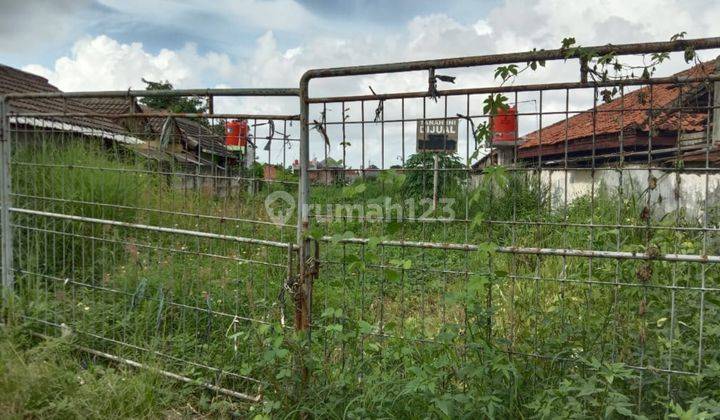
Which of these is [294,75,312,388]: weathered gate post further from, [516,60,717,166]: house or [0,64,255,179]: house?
[516,60,717,166]: house

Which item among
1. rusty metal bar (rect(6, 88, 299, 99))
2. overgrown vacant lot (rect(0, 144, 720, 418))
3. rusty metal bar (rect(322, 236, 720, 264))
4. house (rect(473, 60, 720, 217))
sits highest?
rusty metal bar (rect(6, 88, 299, 99))

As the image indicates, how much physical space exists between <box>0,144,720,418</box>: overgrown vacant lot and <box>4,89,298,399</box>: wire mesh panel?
0.02m

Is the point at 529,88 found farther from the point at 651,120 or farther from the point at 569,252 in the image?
the point at 569,252

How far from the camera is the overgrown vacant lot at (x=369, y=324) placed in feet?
7.77

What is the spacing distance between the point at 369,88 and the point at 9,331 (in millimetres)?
3434

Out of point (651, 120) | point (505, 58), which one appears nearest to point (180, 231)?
point (505, 58)

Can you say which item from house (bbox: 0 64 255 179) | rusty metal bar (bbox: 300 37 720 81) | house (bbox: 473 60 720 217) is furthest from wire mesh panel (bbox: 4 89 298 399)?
house (bbox: 473 60 720 217)

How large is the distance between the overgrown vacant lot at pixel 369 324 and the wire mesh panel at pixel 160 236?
0.08 ft

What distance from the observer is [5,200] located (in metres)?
4.25

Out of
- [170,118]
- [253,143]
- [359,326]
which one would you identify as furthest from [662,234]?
[170,118]

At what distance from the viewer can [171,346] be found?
3.49 m

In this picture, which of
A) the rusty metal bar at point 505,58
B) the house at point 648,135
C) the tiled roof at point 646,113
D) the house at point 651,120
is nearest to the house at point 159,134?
the rusty metal bar at point 505,58

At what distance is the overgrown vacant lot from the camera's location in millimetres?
2369

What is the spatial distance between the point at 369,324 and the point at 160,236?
173cm
